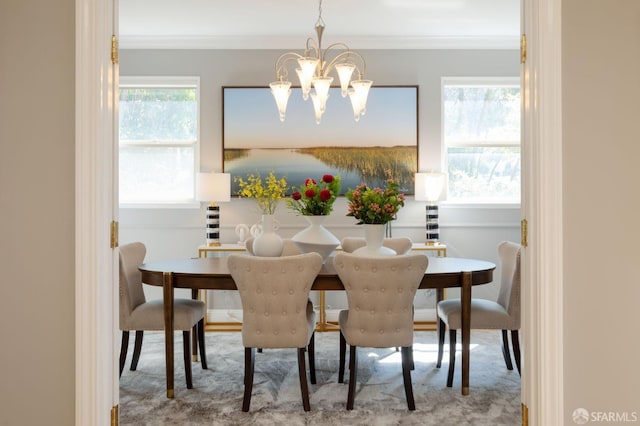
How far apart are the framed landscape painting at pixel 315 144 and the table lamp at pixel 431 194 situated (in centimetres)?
30

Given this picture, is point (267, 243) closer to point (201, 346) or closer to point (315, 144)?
point (201, 346)

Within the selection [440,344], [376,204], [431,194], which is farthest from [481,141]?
[376,204]

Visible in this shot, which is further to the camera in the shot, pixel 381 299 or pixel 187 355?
pixel 187 355

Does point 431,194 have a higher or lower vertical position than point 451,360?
higher

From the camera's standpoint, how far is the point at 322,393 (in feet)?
11.1

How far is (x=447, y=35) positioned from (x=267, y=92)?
1.82m

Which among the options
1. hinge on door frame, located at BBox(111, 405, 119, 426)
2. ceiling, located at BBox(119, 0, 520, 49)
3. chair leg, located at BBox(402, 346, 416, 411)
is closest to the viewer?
hinge on door frame, located at BBox(111, 405, 119, 426)

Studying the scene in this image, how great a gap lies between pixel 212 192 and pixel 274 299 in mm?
2183

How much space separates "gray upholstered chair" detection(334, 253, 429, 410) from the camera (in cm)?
300

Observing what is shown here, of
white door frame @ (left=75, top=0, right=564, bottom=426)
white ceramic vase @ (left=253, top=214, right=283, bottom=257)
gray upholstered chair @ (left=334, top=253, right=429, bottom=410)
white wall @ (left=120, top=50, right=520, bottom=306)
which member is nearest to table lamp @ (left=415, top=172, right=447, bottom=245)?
white wall @ (left=120, top=50, right=520, bottom=306)

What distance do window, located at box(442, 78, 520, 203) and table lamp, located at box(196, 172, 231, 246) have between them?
86.7 inches

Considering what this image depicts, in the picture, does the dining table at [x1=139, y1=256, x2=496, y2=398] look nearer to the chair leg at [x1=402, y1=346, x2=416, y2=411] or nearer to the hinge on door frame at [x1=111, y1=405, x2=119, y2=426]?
the chair leg at [x1=402, y1=346, x2=416, y2=411]
